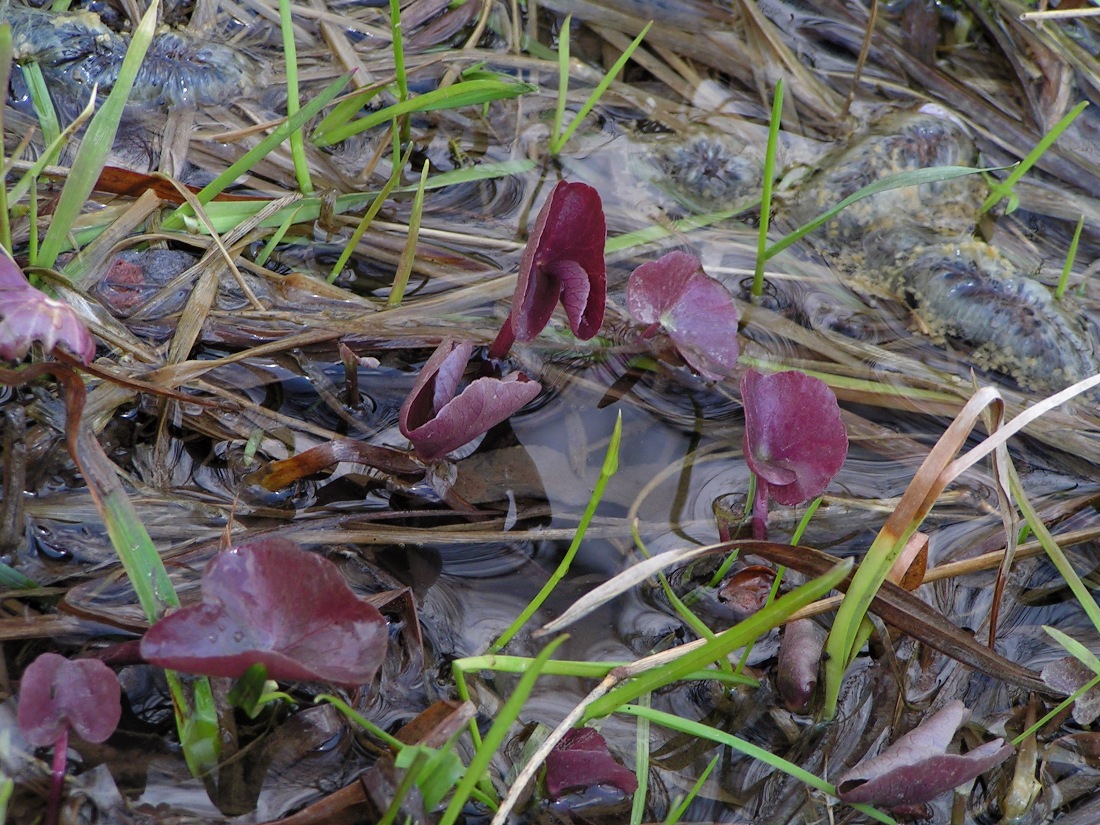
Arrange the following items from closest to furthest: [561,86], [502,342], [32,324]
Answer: [32,324]
[502,342]
[561,86]

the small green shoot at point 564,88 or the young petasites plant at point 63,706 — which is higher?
the small green shoot at point 564,88

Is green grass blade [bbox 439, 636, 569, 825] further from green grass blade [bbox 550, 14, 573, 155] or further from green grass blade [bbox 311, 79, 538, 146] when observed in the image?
green grass blade [bbox 550, 14, 573, 155]

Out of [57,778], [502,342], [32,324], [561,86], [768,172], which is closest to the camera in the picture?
[57,778]

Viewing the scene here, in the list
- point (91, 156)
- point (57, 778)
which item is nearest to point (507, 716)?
point (57, 778)

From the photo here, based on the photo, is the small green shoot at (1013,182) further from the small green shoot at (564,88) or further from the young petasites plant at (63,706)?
the young petasites plant at (63,706)

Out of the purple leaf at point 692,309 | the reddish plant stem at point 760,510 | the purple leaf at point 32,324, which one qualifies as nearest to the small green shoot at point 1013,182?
the purple leaf at point 692,309

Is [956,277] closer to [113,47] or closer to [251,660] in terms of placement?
[251,660]

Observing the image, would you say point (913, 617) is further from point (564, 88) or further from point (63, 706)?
point (564, 88)
